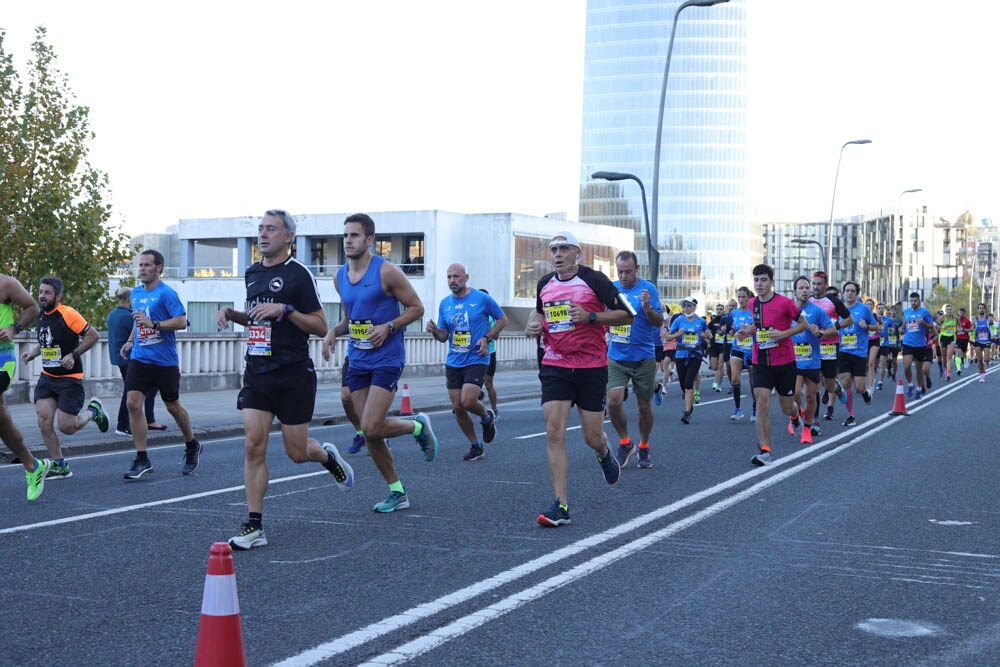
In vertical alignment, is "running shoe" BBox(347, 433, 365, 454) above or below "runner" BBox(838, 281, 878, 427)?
below

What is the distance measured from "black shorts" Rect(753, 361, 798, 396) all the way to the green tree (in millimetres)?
20007

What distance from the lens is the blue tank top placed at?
26.0ft

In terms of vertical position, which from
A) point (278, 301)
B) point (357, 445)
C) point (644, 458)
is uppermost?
point (278, 301)

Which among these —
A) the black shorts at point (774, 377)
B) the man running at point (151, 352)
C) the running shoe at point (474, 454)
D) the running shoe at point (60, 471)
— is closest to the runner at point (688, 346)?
the black shorts at point (774, 377)

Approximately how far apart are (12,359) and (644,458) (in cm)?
551

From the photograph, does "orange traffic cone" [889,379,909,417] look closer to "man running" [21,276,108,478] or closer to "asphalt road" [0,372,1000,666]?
"asphalt road" [0,372,1000,666]

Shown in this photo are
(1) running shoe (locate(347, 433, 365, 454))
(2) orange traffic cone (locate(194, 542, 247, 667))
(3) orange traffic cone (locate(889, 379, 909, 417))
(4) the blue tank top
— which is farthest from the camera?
(3) orange traffic cone (locate(889, 379, 909, 417))

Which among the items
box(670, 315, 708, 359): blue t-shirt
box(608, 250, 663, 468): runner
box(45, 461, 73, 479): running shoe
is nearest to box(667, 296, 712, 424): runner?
box(670, 315, 708, 359): blue t-shirt

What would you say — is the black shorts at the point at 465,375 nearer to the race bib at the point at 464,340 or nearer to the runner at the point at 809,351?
the race bib at the point at 464,340

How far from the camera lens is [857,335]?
62.8 feet

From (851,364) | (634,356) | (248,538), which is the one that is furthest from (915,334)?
(248,538)

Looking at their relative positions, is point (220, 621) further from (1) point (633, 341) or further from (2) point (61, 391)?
(1) point (633, 341)

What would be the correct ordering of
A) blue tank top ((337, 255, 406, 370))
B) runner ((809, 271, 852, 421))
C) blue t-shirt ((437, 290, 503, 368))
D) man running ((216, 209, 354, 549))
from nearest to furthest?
man running ((216, 209, 354, 549)) → blue tank top ((337, 255, 406, 370)) → blue t-shirt ((437, 290, 503, 368)) → runner ((809, 271, 852, 421))

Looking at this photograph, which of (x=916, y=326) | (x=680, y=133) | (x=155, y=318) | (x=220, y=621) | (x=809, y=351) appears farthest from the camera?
(x=680, y=133)
